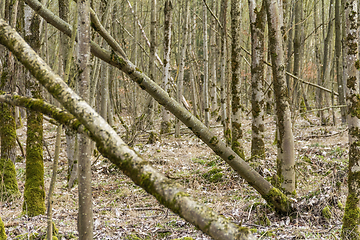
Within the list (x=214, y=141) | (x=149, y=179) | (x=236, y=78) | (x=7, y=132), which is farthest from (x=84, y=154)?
(x=236, y=78)

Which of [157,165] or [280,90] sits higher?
[280,90]

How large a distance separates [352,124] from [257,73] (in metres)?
3.44

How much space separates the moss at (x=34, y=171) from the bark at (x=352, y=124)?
4390 millimetres

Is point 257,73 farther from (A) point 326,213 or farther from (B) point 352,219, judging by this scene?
(B) point 352,219

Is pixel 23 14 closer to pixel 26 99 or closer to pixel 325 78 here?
pixel 26 99

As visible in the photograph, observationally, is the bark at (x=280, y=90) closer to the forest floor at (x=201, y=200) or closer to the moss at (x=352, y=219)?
the forest floor at (x=201, y=200)

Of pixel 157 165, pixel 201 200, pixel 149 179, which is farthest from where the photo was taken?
pixel 157 165

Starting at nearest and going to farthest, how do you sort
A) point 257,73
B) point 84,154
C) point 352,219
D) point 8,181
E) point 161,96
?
point 84,154, point 161,96, point 352,219, point 8,181, point 257,73

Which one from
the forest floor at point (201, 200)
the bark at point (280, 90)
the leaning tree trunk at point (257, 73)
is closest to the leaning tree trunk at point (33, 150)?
the forest floor at point (201, 200)

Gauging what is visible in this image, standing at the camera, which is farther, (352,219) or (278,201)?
(278,201)

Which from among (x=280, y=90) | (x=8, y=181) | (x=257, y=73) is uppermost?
(x=257, y=73)

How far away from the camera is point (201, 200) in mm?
5602

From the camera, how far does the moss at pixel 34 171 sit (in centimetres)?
470

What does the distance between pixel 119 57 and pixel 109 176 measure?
569cm
